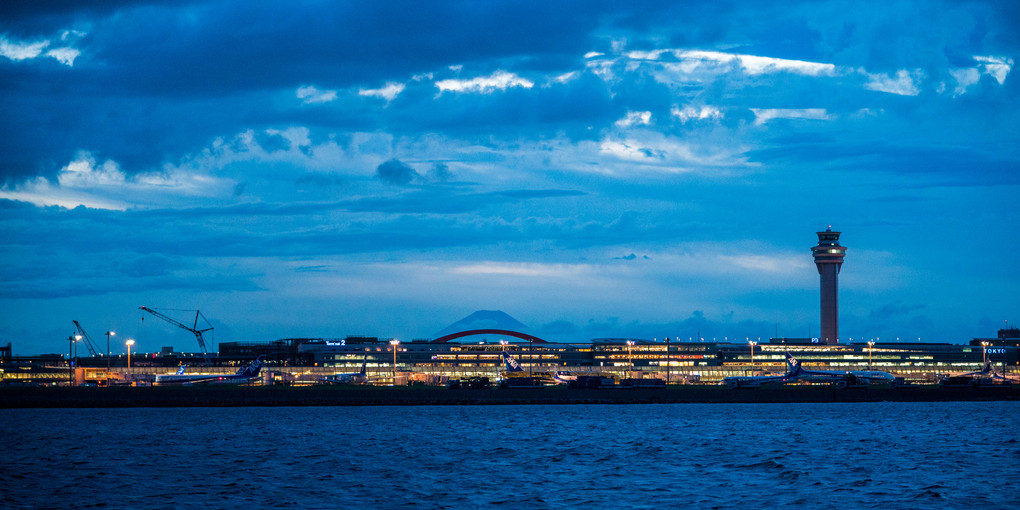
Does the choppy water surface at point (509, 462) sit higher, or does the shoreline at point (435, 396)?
the choppy water surface at point (509, 462)

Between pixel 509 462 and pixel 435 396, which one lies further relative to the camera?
pixel 435 396

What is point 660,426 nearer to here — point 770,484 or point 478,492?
point 770,484

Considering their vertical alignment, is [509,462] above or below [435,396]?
above

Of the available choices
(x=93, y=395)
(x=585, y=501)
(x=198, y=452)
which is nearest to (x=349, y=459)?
(x=198, y=452)

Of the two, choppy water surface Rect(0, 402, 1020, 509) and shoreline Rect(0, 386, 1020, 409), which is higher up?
choppy water surface Rect(0, 402, 1020, 509)

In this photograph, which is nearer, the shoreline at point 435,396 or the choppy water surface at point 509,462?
the choppy water surface at point 509,462
